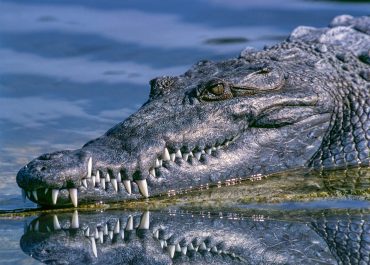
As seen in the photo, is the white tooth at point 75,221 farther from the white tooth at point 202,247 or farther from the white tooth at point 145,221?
the white tooth at point 202,247

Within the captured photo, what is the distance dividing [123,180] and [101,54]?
4.66 metres

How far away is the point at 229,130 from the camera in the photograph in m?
7.26

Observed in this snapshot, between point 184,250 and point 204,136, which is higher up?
point 204,136

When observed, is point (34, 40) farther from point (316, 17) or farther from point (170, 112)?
point (170, 112)

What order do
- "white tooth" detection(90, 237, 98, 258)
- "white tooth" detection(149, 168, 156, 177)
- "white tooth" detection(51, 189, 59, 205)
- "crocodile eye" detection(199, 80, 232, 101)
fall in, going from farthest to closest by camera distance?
"crocodile eye" detection(199, 80, 232, 101)
"white tooth" detection(149, 168, 156, 177)
"white tooth" detection(51, 189, 59, 205)
"white tooth" detection(90, 237, 98, 258)

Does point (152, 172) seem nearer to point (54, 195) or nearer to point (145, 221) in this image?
point (145, 221)

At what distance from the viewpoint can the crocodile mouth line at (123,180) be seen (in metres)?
6.66

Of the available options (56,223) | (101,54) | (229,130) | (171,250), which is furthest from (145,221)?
(101,54)

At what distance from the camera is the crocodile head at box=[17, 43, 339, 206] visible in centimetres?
672

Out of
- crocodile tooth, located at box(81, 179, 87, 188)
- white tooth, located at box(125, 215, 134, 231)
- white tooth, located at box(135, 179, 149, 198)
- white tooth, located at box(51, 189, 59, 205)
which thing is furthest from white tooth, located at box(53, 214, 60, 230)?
white tooth, located at box(135, 179, 149, 198)

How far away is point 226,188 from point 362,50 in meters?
1.85

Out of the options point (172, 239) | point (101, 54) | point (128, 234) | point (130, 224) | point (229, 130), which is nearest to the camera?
point (172, 239)

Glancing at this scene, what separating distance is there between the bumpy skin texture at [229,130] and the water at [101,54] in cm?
32

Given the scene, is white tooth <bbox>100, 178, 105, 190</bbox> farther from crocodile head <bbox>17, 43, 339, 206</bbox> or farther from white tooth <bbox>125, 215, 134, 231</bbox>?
white tooth <bbox>125, 215, 134, 231</bbox>
